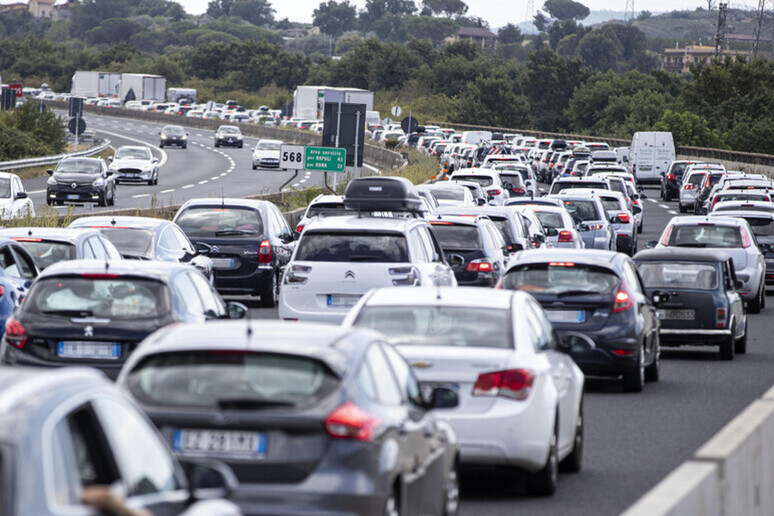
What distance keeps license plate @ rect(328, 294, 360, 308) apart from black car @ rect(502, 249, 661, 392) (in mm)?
1968

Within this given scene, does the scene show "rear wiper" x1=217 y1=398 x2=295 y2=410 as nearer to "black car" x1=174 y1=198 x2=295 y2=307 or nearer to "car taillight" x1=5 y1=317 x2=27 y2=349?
"car taillight" x1=5 y1=317 x2=27 y2=349

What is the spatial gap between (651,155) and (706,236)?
161 feet

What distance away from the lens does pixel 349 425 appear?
6938 millimetres

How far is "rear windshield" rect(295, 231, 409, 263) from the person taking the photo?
17.0m

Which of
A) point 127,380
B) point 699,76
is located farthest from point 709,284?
point 699,76

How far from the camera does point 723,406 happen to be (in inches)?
572

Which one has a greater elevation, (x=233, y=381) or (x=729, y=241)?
(x=233, y=381)

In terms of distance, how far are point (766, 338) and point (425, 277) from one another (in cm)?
677

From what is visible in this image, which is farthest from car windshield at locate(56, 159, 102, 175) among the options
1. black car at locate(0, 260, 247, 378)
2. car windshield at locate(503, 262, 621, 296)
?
black car at locate(0, 260, 247, 378)

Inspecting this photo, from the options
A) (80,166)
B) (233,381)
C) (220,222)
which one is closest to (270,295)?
(220,222)

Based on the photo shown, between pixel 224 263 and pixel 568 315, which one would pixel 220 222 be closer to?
pixel 224 263

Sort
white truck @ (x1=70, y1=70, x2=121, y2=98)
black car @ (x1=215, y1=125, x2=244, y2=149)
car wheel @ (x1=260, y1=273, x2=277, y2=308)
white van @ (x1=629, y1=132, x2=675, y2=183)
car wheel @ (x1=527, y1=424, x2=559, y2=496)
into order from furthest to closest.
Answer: white truck @ (x1=70, y1=70, x2=121, y2=98) < black car @ (x1=215, y1=125, x2=244, y2=149) < white van @ (x1=629, y1=132, x2=675, y2=183) < car wheel @ (x1=260, y1=273, x2=277, y2=308) < car wheel @ (x1=527, y1=424, x2=559, y2=496)

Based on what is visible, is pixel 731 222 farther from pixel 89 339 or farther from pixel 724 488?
pixel 724 488

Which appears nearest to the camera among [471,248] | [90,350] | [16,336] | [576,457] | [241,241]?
[576,457]
